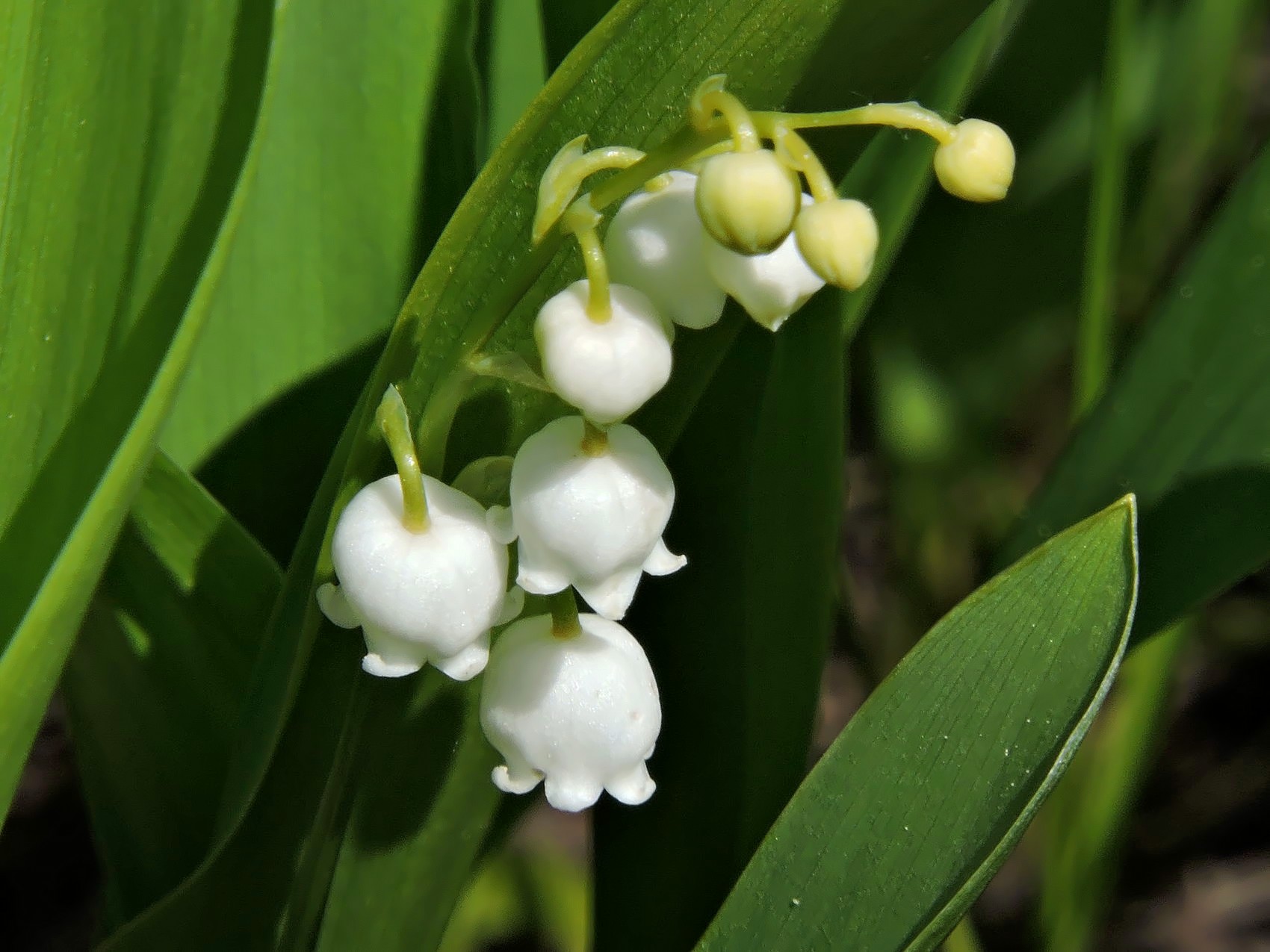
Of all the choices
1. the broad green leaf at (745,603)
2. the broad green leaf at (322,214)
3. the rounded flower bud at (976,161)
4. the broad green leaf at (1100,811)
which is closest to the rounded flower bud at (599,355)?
the rounded flower bud at (976,161)

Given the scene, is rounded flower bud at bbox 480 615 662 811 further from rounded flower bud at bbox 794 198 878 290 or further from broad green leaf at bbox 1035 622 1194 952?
broad green leaf at bbox 1035 622 1194 952

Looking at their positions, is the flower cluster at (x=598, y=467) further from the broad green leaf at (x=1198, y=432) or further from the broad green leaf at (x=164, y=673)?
the broad green leaf at (x=1198, y=432)

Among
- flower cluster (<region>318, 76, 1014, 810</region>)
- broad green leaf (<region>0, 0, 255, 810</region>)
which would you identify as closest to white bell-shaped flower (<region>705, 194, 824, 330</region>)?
flower cluster (<region>318, 76, 1014, 810</region>)

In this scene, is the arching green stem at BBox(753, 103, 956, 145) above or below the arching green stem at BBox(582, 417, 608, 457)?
above

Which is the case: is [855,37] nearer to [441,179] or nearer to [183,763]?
[441,179]

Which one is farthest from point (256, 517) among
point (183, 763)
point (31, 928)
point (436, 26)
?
point (31, 928)

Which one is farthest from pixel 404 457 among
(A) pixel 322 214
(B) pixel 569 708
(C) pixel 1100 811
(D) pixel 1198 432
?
(C) pixel 1100 811
